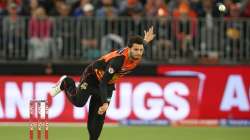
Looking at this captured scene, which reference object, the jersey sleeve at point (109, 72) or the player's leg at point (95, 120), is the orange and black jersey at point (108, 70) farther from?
the player's leg at point (95, 120)

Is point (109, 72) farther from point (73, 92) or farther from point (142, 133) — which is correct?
point (142, 133)

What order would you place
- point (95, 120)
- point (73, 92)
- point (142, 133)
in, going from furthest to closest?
point (142, 133) → point (73, 92) → point (95, 120)

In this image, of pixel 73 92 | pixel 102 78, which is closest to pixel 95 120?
pixel 73 92

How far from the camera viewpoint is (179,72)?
21.2 m

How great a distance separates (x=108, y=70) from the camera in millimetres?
13781

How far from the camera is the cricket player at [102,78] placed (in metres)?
13.8

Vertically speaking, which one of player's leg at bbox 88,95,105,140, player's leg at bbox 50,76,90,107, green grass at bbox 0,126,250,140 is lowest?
green grass at bbox 0,126,250,140

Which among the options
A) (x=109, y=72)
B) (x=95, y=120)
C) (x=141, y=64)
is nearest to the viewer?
(x=109, y=72)

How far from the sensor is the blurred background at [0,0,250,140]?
21.0 meters

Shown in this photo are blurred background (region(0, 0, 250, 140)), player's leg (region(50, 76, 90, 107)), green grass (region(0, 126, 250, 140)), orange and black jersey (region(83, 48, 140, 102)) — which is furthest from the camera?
blurred background (region(0, 0, 250, 140))

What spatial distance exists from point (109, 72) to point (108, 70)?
0.04m

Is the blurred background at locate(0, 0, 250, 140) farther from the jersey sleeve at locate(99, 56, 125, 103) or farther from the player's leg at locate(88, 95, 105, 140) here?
the jersey sleeve at locate(99, 56, 125, 103)

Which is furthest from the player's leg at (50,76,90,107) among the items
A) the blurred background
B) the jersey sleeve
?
the blurred background

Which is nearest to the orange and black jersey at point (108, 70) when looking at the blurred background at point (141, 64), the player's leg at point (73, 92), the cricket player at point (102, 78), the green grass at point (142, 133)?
the cricket player at point (102, 78)
